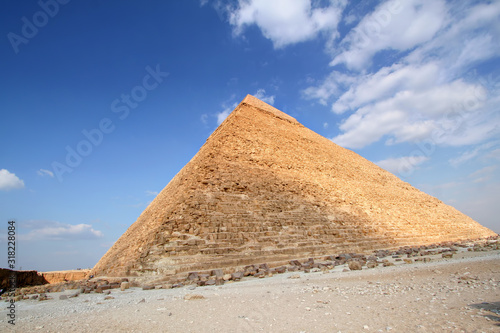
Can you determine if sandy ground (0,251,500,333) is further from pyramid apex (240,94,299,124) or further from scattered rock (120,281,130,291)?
pyramid apex (240,94,299,124)

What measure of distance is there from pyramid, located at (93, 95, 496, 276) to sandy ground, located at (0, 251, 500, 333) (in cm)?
289

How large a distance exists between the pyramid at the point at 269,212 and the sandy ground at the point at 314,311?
2894 millimetres

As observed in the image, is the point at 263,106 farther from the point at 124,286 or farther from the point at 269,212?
the point at 124,286

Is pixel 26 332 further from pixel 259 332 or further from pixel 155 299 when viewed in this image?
pixel 259 332

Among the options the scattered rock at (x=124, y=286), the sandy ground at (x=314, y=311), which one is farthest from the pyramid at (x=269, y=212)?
the sandy ground at (x=314, y=311)

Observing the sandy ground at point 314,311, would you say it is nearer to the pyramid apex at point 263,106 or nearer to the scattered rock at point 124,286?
the scattered rock at point 124,286

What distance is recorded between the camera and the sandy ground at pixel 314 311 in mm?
2846

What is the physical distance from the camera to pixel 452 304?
Result: 3268 mm

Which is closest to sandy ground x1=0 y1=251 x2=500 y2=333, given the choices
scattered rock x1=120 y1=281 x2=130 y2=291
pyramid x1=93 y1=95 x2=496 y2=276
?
scattered rock x1=120 y1=281 x2=130 y2=291

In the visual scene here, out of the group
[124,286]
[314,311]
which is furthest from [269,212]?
[314,311]

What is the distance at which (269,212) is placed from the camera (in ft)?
36.4

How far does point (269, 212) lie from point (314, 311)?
7580 mm

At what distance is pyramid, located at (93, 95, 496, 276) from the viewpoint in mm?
8383

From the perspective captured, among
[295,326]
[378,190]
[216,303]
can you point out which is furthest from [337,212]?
[295,326]
